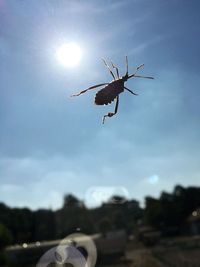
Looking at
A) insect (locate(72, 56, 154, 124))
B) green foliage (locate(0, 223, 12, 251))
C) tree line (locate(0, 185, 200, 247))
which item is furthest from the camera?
tree line (locate(0, 185, 200, 247))

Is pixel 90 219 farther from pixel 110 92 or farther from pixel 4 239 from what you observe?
pixel 110 92

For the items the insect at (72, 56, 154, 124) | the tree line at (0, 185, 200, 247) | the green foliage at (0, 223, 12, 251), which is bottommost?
the insect at (72, 56, 154, 124)

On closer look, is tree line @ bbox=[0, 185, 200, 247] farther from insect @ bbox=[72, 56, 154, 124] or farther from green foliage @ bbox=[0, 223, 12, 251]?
insect @ bbox=[72, 56, 154, 124]

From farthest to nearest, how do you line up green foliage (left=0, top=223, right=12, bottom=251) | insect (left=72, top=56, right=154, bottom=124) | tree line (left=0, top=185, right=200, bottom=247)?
tree line (left=0, top=185, right=200, bottom=247) < green foliage (left=0, top=223, right=12, bottom=251) < insect (left=72, top=56, right=154, bottom=124)

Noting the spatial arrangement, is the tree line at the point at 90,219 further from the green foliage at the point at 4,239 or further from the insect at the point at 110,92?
the insect at the point at 110,92

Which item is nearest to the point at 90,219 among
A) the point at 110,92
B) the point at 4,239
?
the point at 4,239

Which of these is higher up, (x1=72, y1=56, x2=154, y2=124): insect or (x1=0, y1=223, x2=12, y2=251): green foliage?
(x1=0, y1=223, x2=12, y2=251): green foliage

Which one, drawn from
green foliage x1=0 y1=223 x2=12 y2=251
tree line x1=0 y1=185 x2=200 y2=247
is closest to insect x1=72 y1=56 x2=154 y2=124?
tree line x1=0 y1=185 x2=200 y2=247

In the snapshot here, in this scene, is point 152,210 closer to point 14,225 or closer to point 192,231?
point 192,231

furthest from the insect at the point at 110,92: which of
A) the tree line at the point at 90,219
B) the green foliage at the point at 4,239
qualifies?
the green foliage at the point at 4,239

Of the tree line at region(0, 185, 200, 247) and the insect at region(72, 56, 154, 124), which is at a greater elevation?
the tree line at region(0, 185, 200, 247)

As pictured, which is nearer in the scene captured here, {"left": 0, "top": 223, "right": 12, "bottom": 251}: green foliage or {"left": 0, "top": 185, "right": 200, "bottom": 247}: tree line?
{"left": 0, "top": 223, "right": 12, "bottom": 251}: green foliage
